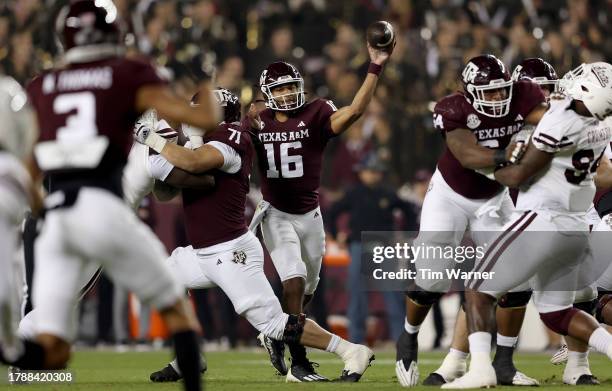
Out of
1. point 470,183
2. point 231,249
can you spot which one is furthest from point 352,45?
point 231,249

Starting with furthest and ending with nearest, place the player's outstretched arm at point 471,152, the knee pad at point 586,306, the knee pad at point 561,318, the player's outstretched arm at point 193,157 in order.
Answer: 1. the knee pad at point 586,306
2. the player's outstretched arm at point 193,157
3. the knee pad at point 561,318
4. the player's outstretched arm at point 471,152

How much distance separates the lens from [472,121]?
751cm

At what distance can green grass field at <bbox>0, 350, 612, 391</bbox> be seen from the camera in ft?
24.9

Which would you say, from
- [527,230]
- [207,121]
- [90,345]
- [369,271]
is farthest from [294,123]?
[90,345]

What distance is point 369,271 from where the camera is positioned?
505 inches

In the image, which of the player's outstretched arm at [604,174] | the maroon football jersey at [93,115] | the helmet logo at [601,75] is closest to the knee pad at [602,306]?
the player's outstretched arm at [604,174]

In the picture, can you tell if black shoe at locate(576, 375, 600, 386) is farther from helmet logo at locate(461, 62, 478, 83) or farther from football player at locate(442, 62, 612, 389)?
helmet logo at locate(461, 62, 478, 83)

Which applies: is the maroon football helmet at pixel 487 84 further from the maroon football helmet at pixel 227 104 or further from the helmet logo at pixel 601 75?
the maroon football helmet at pixel 227 104

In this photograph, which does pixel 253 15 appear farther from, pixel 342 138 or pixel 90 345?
pixel 90 345

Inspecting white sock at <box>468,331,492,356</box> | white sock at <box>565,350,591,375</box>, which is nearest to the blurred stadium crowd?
white sock at <box>565,350,591,375</box>

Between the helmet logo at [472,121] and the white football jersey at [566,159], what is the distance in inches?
19.8

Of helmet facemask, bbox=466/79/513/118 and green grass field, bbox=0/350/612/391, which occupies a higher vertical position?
helmet facemask, bbox=466/79/513/118

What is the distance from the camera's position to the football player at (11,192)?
5266 mm

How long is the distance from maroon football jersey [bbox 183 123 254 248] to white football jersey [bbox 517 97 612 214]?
6.13ft
